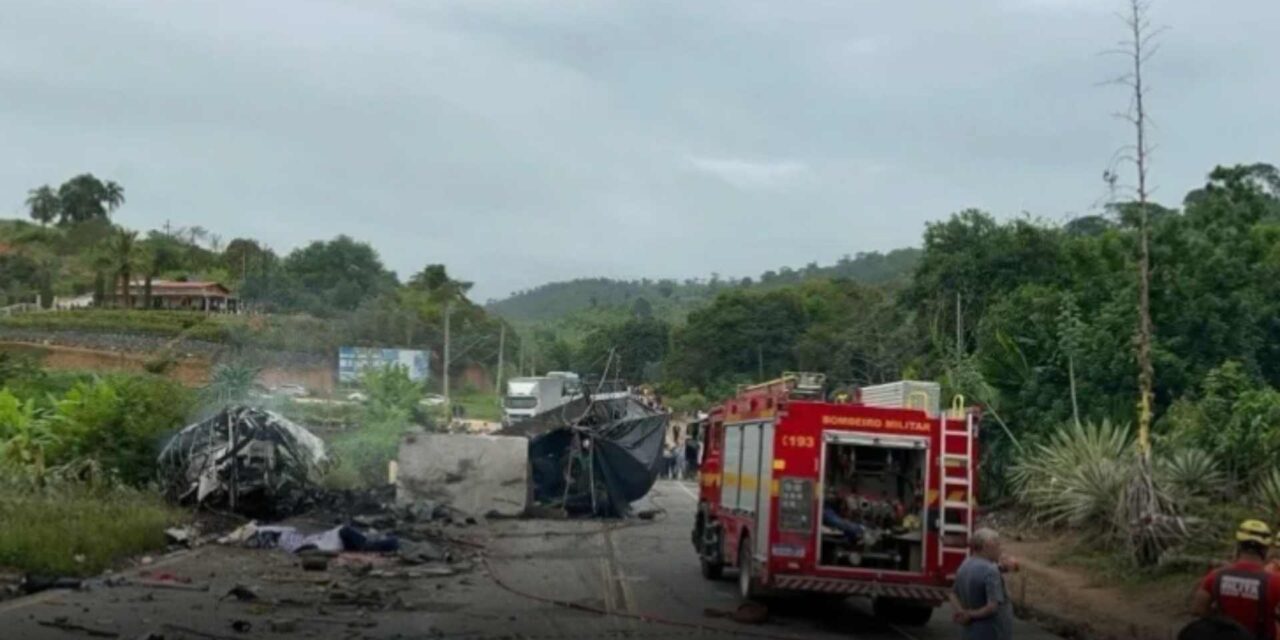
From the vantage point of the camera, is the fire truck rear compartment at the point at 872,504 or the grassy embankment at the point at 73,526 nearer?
the fire truck rear compartment at the point at 872,504

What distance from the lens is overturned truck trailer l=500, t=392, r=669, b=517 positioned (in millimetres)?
39469

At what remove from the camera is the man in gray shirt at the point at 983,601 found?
38.5 feet

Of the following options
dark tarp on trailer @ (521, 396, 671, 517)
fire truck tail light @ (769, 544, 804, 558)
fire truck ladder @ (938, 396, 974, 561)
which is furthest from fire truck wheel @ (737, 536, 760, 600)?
dark tarp on trailer @ (521, 396, 671, 517)

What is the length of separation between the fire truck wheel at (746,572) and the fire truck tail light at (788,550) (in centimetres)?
125

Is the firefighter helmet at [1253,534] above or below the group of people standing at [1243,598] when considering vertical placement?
above

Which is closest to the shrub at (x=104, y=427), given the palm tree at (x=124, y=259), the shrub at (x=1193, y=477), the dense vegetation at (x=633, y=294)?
→ the shrub at (x=1193, y=477)

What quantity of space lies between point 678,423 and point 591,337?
2424 centimetres

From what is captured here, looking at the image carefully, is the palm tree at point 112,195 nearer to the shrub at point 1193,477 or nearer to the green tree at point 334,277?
the green tree at point 334,277

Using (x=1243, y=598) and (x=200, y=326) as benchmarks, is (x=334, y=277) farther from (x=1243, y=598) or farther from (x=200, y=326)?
(x=1243, y=598)

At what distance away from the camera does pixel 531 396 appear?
7269 cm

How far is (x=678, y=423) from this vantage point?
6456 centimetres

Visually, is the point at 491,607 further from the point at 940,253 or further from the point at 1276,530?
the point at 940,253

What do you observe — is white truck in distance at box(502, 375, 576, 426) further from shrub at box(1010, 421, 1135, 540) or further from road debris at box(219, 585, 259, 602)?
road debris at box(219, 585, 259, 602)

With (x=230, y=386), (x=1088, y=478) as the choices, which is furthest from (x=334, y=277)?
(x=1088, y=478)
